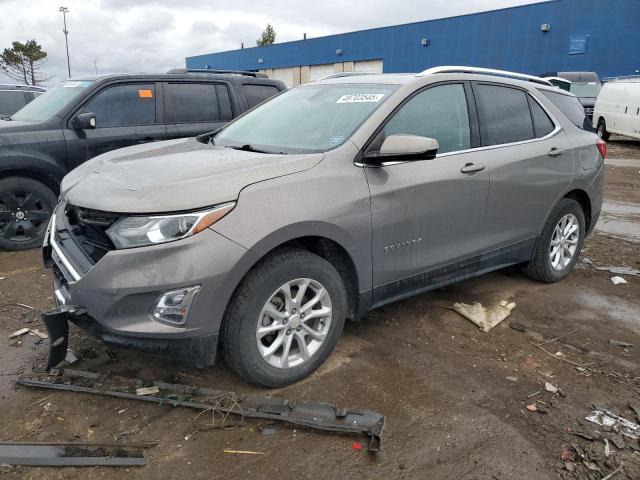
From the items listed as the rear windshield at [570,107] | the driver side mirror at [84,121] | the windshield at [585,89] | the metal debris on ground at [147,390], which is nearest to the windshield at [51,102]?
the driver side mirror at [84,121]

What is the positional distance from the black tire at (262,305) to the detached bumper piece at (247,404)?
16cm

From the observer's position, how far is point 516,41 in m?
26.4

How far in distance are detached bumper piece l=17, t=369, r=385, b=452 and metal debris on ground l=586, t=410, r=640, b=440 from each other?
1.17 meters

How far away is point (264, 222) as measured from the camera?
258 centimetres

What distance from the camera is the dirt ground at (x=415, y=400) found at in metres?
2.35

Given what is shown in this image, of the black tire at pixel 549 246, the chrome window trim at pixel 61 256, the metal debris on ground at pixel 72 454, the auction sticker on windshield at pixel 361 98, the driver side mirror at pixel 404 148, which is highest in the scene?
the auction sticker on windshield at pixel 361 98

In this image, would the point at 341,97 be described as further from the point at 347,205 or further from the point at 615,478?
the point at 615,478

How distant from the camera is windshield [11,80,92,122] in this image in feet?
18.3

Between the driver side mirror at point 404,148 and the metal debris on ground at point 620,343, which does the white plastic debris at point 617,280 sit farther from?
the driver side mirror at point 404,148

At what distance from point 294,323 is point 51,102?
4655 mm

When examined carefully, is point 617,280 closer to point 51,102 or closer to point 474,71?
point 474,71

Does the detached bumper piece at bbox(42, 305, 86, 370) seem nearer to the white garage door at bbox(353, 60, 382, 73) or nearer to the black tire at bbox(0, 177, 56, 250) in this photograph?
the black tire at bbox(0, 177, 56, 250)

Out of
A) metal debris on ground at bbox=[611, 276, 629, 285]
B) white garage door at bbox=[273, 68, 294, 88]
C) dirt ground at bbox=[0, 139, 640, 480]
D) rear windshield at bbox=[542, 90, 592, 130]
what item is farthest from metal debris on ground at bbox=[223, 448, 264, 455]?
white garage door at bbox=[273, 68, 294, 88]

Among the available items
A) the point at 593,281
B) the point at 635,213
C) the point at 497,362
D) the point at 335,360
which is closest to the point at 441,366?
the point at 497,362
